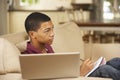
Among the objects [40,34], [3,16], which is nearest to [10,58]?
[40,34]

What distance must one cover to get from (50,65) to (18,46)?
1.92 ft

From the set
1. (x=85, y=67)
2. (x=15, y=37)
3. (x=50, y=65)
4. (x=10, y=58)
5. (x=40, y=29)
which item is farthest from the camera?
(x=15, y=37)

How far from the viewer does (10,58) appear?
1.80 metres

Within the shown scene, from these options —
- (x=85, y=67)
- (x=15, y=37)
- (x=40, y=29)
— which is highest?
(x=40, y=29)

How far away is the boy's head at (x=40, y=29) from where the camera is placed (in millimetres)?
2014

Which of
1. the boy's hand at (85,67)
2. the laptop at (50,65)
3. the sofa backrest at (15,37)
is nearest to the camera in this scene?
the laptop at (50,65)

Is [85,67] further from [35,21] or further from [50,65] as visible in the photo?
[35,21]

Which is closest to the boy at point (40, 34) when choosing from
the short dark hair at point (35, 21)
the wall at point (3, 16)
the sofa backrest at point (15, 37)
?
the short dark hair at point (35, 21)

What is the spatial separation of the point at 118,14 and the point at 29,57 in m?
4.72

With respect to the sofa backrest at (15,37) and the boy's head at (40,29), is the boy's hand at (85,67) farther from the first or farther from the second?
the sofa backrest at (15,37)

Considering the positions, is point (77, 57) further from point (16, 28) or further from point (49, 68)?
point (16, 28)

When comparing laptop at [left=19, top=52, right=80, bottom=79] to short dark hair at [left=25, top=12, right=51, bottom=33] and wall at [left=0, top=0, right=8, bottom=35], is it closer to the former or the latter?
short dark hair at [left=25, top=12, right=51, bottom=33]

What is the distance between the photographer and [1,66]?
5.68ft

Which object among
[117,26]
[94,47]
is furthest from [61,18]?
[94,47]
